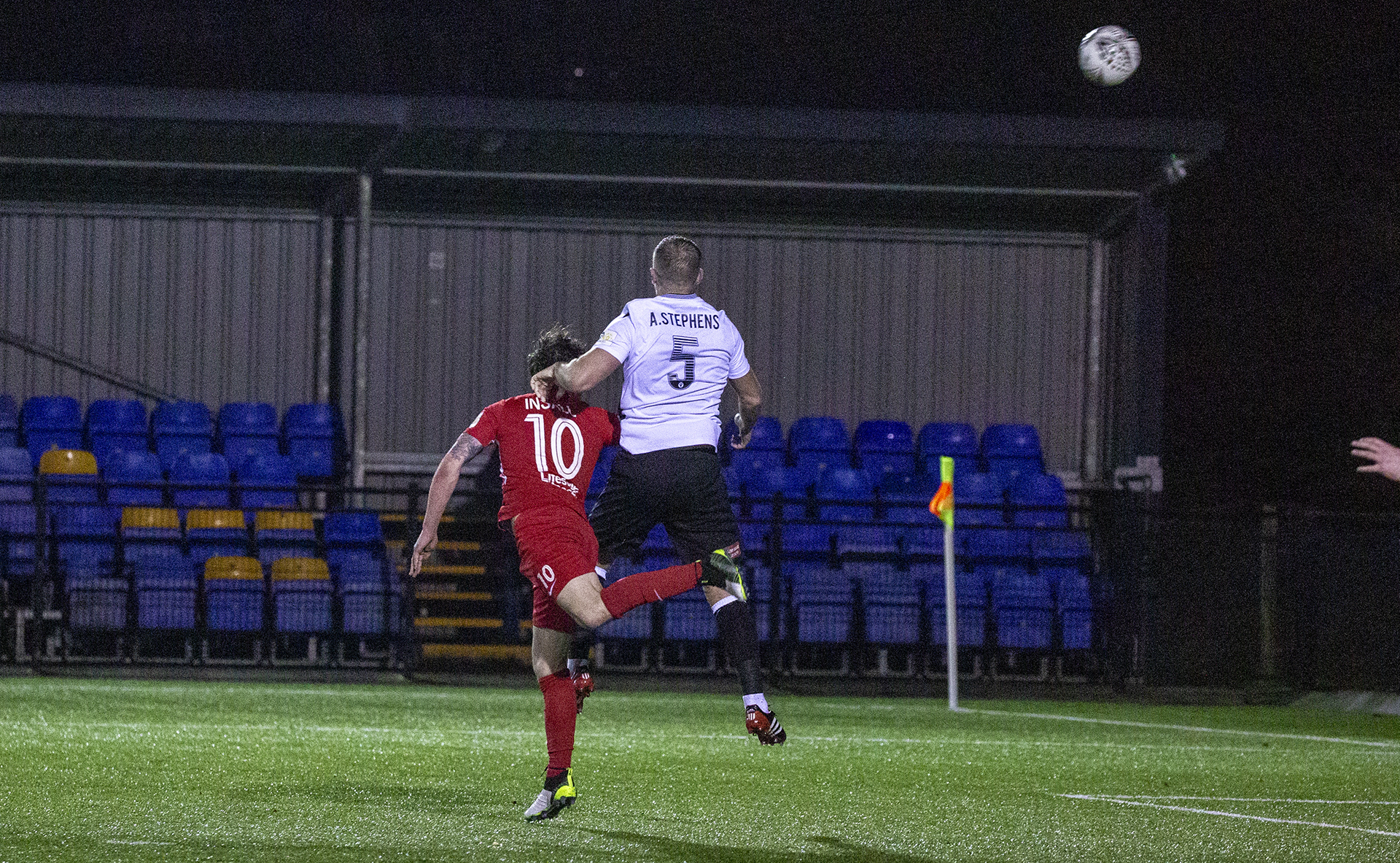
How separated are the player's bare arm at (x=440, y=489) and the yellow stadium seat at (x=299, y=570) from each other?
9.38 metres

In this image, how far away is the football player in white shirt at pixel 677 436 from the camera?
22.0ft

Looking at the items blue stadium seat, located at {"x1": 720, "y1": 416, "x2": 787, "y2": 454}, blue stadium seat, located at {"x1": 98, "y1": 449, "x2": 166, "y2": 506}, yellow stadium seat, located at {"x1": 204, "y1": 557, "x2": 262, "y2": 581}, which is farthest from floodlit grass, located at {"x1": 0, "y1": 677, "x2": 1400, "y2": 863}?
blue stadium seat, located at {"x1": 720, "y1": 416, "x2": 787, "y2": 454}

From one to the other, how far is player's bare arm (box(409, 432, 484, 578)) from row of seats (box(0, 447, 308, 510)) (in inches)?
386

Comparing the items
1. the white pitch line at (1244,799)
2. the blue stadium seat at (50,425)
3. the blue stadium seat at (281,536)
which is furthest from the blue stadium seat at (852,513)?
the white pitch line at (1244,799)

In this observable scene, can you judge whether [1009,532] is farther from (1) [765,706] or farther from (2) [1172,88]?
(1) [765,706]

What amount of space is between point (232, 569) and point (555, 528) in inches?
393

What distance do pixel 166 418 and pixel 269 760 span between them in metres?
11.3

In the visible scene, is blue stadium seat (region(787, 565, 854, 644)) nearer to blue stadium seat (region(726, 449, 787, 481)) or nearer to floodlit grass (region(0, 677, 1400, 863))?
blue stadium seat (region(726, 449, 787, 481))

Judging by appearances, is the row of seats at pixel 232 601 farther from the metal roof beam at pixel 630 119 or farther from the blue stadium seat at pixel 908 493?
the blue stadium seat at pixel 908 493

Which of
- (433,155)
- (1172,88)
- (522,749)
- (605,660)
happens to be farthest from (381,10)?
(522,749)

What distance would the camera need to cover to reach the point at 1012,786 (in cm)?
782

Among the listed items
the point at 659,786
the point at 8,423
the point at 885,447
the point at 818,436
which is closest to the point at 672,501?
the point at 659,786

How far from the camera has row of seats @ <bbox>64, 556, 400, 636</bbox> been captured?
15.3 meters

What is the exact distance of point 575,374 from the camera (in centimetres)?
642
